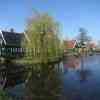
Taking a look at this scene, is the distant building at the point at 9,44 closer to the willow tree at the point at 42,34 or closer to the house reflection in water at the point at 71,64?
the willow tree at the point at 42,34

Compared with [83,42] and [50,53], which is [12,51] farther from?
[83,42]

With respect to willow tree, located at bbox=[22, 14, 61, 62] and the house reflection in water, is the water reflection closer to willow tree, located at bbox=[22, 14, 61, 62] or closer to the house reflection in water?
the house reflection in water

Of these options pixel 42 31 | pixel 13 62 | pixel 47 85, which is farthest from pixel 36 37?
pixel 47 85

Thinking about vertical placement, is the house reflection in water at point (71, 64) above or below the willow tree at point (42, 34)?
below

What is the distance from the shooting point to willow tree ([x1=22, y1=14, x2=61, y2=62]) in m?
42.1

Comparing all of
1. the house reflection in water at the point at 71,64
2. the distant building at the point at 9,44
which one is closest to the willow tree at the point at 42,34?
the house reflection in water at the point at 71,64

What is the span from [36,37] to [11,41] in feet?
45.3

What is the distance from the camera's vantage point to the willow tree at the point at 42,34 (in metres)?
42.1

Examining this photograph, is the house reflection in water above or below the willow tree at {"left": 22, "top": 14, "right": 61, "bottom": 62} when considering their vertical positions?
below

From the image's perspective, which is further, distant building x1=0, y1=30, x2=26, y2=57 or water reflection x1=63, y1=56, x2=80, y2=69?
distant building x1=0, y1=30, x2=26, y2=57

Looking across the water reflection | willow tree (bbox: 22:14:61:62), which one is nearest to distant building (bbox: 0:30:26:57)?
willow tree (bbox: 22:14:61:62)

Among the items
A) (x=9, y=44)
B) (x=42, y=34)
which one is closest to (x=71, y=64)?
(x=42, y=34)

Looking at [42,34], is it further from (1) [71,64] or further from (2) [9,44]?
(2) [9,44]

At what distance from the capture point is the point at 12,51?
52.7m
